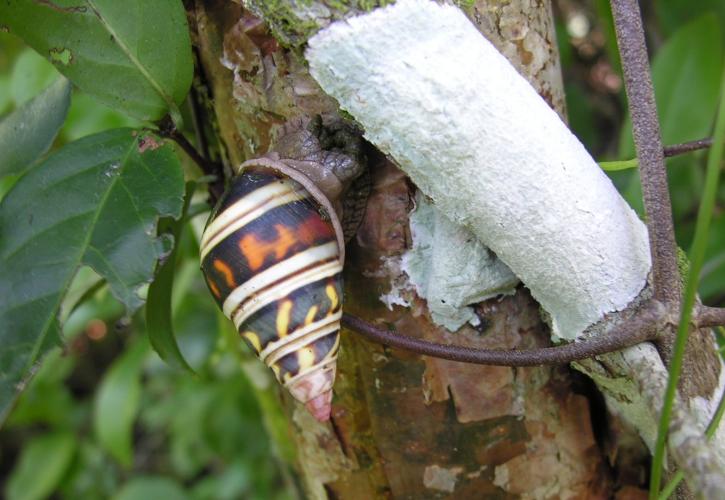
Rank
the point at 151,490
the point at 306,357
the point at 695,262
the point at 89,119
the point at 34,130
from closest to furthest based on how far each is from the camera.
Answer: the point at 695,262, the point at 306,357, the point at 34,130, the point at 89,119, the point at 151,490

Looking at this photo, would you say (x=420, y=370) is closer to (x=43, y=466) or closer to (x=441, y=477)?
(x=441, y=477)

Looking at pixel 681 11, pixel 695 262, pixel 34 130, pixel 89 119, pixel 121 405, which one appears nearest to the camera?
pixel 695 262

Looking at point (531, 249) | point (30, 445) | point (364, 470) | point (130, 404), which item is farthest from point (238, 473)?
point (531, 249)

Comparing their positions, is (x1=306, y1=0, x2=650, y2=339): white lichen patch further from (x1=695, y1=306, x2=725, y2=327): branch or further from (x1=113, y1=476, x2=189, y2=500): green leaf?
(x1=113, y1=476, x2=189, y2=500): green leaf

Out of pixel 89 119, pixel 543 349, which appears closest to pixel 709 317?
pixel 543 349

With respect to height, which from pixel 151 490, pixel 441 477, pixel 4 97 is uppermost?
pixel 4 97

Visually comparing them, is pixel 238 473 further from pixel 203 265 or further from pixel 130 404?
pixel 203 265

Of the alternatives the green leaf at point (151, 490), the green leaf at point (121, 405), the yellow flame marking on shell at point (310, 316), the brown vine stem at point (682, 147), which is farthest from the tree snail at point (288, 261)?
the green leaf at point (151, 490)
